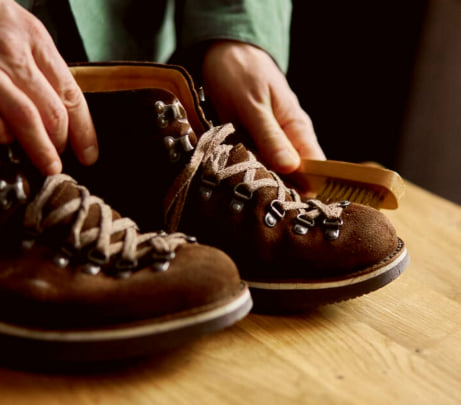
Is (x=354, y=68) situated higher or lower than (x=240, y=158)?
lower

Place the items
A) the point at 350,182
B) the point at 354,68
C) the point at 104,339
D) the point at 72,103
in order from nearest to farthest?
the point at 104,339, the point at 72,103, the point at 350,182, the point at 354,68

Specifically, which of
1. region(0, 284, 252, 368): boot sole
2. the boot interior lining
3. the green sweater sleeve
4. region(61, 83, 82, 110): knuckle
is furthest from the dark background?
region(0, 284, 252, 368): boot sole

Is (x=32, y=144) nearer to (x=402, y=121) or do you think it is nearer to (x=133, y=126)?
(x=133, y=126)

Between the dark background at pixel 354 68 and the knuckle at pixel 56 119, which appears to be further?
the dark background at pixel 354 68

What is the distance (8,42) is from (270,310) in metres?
0.36

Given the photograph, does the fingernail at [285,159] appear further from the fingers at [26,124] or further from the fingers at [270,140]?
the fingers at [26,124]

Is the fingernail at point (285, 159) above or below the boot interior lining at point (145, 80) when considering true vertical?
below

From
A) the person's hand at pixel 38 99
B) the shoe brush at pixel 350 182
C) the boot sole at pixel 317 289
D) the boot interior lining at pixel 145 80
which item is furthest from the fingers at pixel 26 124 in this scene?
the shoe brush at pixel 350 182

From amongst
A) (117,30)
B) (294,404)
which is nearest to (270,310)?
(294,404)

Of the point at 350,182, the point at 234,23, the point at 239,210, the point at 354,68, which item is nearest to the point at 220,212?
the point at 239,210

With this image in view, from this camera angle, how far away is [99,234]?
19.1 inches

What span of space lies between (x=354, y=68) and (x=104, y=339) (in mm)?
1238

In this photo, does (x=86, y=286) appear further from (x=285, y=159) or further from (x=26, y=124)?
(x=285, y=159)

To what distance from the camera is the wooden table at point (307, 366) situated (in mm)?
453
